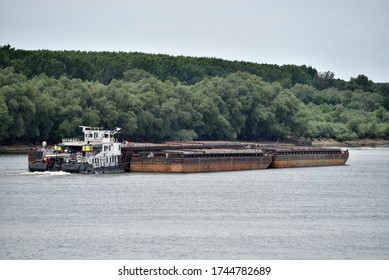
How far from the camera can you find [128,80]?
17225 centimetres

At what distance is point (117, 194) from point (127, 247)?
69.0ft

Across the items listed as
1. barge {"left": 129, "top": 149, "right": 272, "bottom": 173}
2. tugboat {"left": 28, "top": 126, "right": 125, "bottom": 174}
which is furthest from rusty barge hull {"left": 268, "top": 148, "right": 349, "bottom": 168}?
tugboat {"left": 28, "top": 126, "right": 125, "bottom": 174}

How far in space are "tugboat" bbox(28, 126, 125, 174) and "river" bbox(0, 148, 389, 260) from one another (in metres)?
1.17

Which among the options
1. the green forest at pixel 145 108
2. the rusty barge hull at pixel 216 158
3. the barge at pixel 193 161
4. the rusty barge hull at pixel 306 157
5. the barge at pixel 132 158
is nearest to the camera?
the barge at pixel 132 158

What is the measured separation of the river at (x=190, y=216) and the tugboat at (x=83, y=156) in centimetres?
117

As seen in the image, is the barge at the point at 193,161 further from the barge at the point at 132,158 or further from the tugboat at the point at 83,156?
the tugboat at the point at 83,156

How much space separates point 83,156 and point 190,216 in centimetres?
2758

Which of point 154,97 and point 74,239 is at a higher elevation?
point 154,97

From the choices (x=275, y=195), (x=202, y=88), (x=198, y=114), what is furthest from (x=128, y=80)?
(x=275, y=195)

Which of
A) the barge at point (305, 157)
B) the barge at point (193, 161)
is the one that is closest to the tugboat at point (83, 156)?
the barge at point (193, 161)

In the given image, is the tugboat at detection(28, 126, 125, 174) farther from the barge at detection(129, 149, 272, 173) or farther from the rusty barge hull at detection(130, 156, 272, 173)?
the barge at detection(129, 149, 272, 173)

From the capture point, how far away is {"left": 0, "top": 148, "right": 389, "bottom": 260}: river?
48406mm

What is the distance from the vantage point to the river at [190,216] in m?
48.4

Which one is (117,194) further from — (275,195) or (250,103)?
(250,103)
